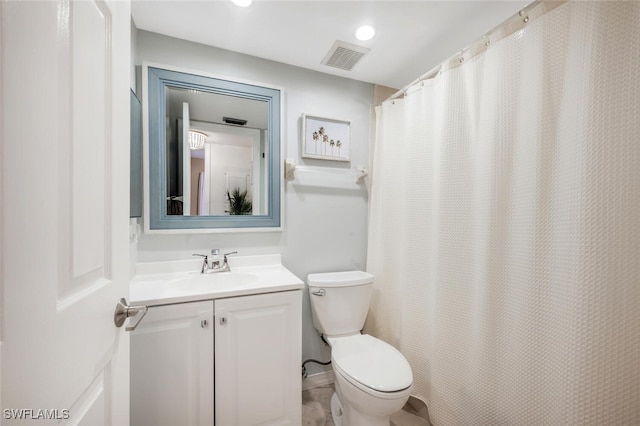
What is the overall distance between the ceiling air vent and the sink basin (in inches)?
57.4

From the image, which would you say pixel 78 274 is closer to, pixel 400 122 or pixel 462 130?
pixel 462 130

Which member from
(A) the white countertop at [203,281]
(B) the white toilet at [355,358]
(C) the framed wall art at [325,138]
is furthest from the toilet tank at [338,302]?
(C) the framed wall art at [325,138]

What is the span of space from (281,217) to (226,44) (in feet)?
3.68

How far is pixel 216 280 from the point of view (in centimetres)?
144

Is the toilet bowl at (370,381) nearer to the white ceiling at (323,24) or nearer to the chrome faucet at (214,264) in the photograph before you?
the chrome faucet at (214,264)

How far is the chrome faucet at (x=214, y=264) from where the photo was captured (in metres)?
1.50

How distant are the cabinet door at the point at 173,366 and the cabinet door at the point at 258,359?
6 cm

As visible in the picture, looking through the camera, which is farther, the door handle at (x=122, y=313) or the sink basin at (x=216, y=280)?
the sink basin at (x=216, y=280)

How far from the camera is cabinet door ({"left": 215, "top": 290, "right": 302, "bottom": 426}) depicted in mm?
1188

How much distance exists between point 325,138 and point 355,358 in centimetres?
141

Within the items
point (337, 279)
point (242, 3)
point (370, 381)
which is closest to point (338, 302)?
point (337, 279)

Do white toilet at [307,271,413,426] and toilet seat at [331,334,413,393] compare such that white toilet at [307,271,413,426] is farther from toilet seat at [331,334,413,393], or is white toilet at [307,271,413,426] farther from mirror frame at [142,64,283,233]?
mirror frame at [142,64,283,233]

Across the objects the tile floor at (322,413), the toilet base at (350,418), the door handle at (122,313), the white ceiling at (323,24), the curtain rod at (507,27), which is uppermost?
the white ceiling at (323,24)

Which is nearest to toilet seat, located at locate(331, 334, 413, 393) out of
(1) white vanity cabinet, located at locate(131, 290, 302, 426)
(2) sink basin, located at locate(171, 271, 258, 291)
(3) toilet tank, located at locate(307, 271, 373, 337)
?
(3) toilet tank, located at locate(307, 271, 373, 337)
